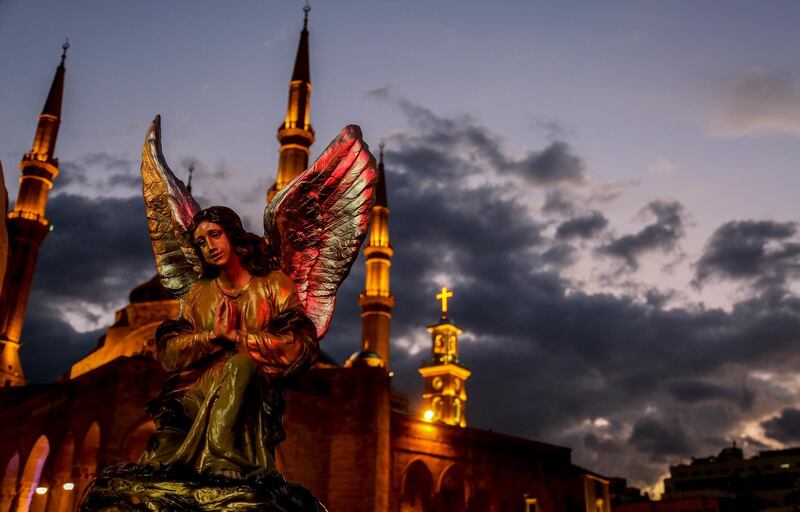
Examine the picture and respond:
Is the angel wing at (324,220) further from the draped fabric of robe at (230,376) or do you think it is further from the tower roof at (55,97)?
the tower roof at (55,97)

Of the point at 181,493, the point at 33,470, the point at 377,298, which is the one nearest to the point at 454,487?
the point at 377,298

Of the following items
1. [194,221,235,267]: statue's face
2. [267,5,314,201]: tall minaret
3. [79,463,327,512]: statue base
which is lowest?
[79,463,327,512]: statue base

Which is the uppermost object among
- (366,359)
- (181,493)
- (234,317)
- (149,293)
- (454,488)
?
(149,293)

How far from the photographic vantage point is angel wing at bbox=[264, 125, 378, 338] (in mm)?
5035

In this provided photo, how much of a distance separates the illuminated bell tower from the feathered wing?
36081 millimetres

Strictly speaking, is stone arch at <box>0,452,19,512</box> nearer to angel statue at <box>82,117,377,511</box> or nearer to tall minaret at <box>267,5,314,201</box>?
tall minaret at <box>267,5,314,201</box>

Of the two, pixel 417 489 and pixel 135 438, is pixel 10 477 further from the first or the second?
pixel 417 489

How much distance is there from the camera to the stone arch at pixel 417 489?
2556cm

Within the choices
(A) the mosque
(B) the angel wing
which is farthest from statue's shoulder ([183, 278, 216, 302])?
(A) the mosque

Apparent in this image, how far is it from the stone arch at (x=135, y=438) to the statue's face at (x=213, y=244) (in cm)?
1441

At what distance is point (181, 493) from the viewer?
12.3 feet

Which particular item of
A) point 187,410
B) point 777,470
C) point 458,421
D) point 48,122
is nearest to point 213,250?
point 187,410

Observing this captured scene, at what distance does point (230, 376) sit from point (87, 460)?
16.8 meters

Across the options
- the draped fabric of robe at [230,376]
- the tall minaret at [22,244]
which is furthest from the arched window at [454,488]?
the draped fabric of robe at [230,376]
